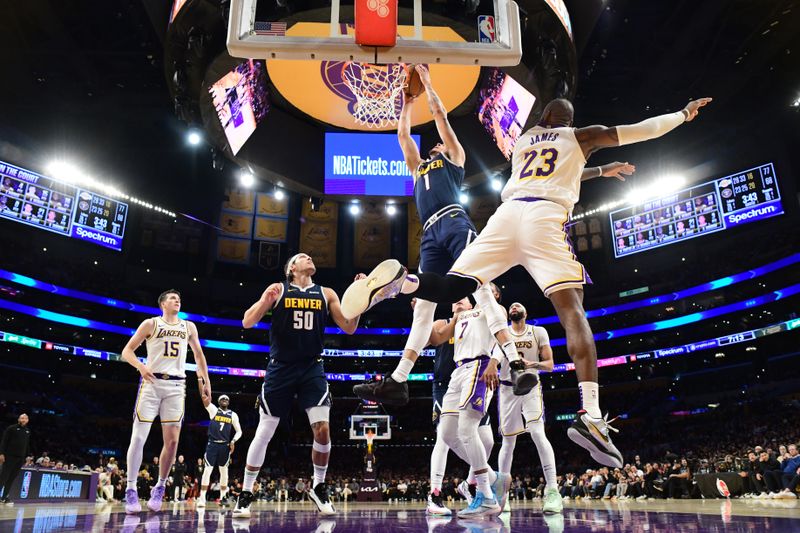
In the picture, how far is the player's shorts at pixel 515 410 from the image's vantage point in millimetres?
7082

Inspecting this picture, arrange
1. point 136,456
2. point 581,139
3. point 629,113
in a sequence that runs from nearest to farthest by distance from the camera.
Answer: point 581,139, point 136,456, point 629,113

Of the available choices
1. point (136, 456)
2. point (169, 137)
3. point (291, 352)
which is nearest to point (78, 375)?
point (169, 137)

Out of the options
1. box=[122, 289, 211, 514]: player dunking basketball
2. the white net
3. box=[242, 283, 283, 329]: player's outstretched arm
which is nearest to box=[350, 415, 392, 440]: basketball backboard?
the white net

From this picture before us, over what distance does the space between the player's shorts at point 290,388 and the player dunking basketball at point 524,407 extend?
226cm

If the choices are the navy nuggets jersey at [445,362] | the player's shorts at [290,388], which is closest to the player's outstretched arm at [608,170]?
the navy nuggets jersey at [445,362]

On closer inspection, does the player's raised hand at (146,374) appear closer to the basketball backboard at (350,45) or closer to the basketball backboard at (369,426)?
the basketball backboard at (350,45)

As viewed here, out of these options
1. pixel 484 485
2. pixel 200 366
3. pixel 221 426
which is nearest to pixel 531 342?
pixel 484 485

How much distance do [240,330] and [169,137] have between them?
15.0 m

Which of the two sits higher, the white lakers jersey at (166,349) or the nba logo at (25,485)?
the white lakers jersey at (166,349)

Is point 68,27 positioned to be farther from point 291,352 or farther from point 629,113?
A: point 629,113

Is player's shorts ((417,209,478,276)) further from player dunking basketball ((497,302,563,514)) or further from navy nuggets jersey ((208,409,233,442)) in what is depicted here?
navy nuggets jersey ((208,409,233,442))

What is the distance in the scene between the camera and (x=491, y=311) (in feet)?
17.7

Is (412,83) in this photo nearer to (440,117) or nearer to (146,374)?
(440,117)

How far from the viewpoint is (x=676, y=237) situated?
32219 millimetres
